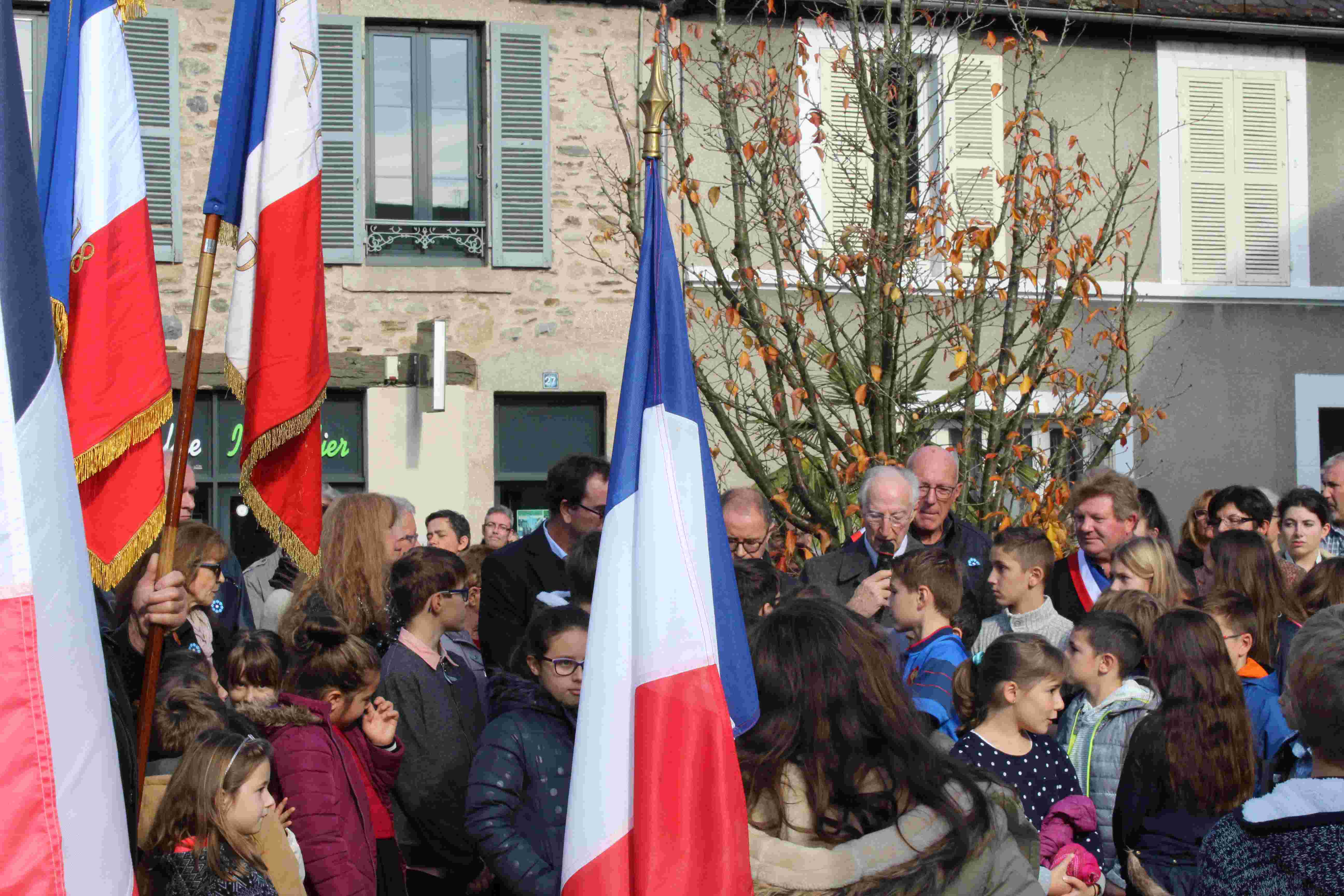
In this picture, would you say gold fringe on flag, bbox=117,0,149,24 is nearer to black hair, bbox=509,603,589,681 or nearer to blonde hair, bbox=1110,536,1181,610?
black hair, bbox=509,603,589,681

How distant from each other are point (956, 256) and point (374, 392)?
5.63 meters

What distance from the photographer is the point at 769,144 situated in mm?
7848

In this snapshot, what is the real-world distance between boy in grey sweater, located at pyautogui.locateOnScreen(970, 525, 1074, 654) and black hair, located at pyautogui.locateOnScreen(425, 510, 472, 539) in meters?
3.57

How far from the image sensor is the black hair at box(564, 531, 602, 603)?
14.9ft

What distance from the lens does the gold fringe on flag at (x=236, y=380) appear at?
386cm

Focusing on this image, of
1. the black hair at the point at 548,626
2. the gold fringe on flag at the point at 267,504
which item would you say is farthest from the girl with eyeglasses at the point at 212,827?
the black hair at the point at 548,626

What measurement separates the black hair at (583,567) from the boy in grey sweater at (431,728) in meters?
0.48

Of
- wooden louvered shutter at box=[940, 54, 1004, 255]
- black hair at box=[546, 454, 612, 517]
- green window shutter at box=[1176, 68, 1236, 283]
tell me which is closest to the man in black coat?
black hair at box=[546, 454, 612, 517]

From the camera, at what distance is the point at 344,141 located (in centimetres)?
1180

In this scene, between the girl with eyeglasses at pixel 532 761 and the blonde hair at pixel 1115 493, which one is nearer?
the girl with eyeglasses at pixel 532 761

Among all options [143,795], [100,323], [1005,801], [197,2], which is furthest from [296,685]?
[197,2]

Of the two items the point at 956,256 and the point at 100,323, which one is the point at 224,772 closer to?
the point at 100,323

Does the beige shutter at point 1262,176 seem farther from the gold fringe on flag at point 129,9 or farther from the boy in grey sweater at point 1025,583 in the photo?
the gold fringe on flag at point 129,9

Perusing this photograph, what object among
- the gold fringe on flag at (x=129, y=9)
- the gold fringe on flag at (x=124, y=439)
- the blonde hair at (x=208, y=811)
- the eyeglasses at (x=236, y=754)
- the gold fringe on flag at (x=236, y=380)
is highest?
the gold fringe on flag at (x=129, y=9)
